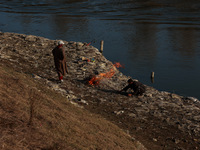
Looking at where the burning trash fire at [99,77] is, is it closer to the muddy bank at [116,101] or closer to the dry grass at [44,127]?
the muddy bank at [116,101]

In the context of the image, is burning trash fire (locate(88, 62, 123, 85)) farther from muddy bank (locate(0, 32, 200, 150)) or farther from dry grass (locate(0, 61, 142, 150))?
dry grass (locate(0, 61, 142, 150))

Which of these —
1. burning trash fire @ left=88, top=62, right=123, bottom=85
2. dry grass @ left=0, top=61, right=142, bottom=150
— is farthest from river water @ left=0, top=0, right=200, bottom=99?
dry grass @ left=0, top=61, right=142, bottom=150

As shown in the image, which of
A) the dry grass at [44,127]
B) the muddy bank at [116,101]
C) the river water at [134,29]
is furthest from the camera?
the river water at [134,29]

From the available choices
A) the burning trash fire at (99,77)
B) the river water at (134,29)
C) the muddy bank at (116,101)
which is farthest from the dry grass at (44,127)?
the river water at (134,29)

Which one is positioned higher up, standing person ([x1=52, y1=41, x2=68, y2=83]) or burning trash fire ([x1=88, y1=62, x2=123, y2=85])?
standing person ([x1=52, y1=41, x2=68, y2=83])

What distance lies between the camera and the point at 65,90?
11758mm

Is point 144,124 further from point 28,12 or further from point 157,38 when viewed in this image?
point 28,12

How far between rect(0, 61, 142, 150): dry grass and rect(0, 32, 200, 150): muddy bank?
193 cm

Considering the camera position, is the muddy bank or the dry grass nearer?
the dry grass

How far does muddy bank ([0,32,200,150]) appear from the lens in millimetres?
9510

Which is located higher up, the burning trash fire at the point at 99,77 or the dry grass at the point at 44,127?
the dry grass at the point at 44,127

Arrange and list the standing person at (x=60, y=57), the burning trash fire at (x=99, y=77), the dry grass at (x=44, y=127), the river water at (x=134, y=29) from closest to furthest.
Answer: the dry grass at (x=44, y=127) < the standing person at (x=60, y=57) < the burning trash fire at (x=99, y=77) < the river water at (x=134, y=29)

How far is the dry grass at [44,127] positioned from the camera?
17.0 ft

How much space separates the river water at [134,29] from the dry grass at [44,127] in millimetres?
13503
